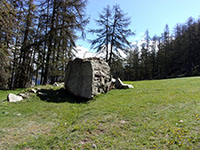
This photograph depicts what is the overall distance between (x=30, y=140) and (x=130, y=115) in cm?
324

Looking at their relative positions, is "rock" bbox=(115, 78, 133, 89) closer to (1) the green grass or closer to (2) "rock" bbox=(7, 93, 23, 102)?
(1) the green grass

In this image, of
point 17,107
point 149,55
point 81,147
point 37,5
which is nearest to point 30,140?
point 81,147

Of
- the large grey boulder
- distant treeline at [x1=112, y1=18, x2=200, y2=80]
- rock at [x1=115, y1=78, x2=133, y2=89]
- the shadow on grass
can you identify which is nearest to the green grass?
the shadow on grass

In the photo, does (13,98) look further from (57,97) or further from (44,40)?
(44,40)

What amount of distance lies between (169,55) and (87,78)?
38.6 metres

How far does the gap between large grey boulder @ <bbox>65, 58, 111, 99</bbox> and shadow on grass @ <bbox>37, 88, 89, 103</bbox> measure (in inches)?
10.9

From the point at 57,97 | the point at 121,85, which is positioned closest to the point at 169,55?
the point at 121,85

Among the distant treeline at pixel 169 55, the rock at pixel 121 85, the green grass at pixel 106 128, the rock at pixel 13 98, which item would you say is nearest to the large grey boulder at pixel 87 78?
the rock at pixel 121 85

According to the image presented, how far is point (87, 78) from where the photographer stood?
27.6 ft

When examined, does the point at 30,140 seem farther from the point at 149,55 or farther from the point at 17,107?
the point at 149,55

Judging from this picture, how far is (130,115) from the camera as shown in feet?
16.7

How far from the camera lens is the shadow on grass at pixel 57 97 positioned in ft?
26.3

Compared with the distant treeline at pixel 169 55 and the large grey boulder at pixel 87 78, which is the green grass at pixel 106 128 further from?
the distant treeline at pixel 169 55

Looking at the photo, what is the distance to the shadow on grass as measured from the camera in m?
8.01
